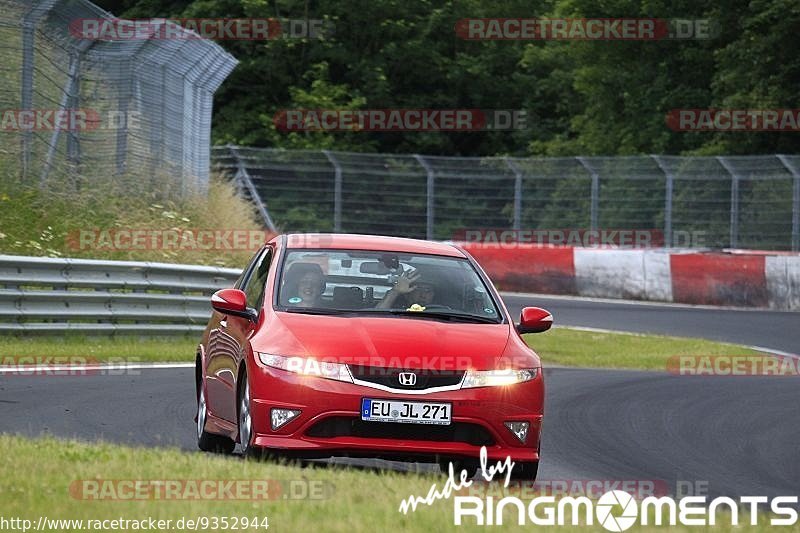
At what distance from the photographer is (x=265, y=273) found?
10258 mm

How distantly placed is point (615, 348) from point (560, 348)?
849 millimetres

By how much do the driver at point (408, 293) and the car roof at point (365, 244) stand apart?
1.28ft

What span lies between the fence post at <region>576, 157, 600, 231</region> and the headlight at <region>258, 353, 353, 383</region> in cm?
2412

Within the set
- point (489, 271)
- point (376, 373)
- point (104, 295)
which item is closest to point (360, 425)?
point (376, 373)

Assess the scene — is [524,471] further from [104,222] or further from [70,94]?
[70,94]

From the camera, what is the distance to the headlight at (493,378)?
8828 mm

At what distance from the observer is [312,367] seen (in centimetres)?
878

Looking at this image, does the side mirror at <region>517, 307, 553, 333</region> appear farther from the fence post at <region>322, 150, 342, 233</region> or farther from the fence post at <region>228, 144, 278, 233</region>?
the fence post at <region>322, 150, 342, 233</region>

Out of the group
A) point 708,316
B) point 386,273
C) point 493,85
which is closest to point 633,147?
point 493,85

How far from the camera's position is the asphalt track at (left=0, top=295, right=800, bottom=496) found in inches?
397

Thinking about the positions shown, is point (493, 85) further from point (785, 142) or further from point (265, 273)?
point (265, 273)

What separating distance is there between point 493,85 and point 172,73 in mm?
26291

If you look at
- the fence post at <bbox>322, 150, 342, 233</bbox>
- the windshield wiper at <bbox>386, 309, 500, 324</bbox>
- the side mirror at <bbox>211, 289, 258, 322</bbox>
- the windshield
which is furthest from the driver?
the fence post at <bbox>322, 150, 342, 233</bbox>

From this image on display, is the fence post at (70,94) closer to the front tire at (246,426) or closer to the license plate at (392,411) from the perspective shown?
the front tire at (246,426)
